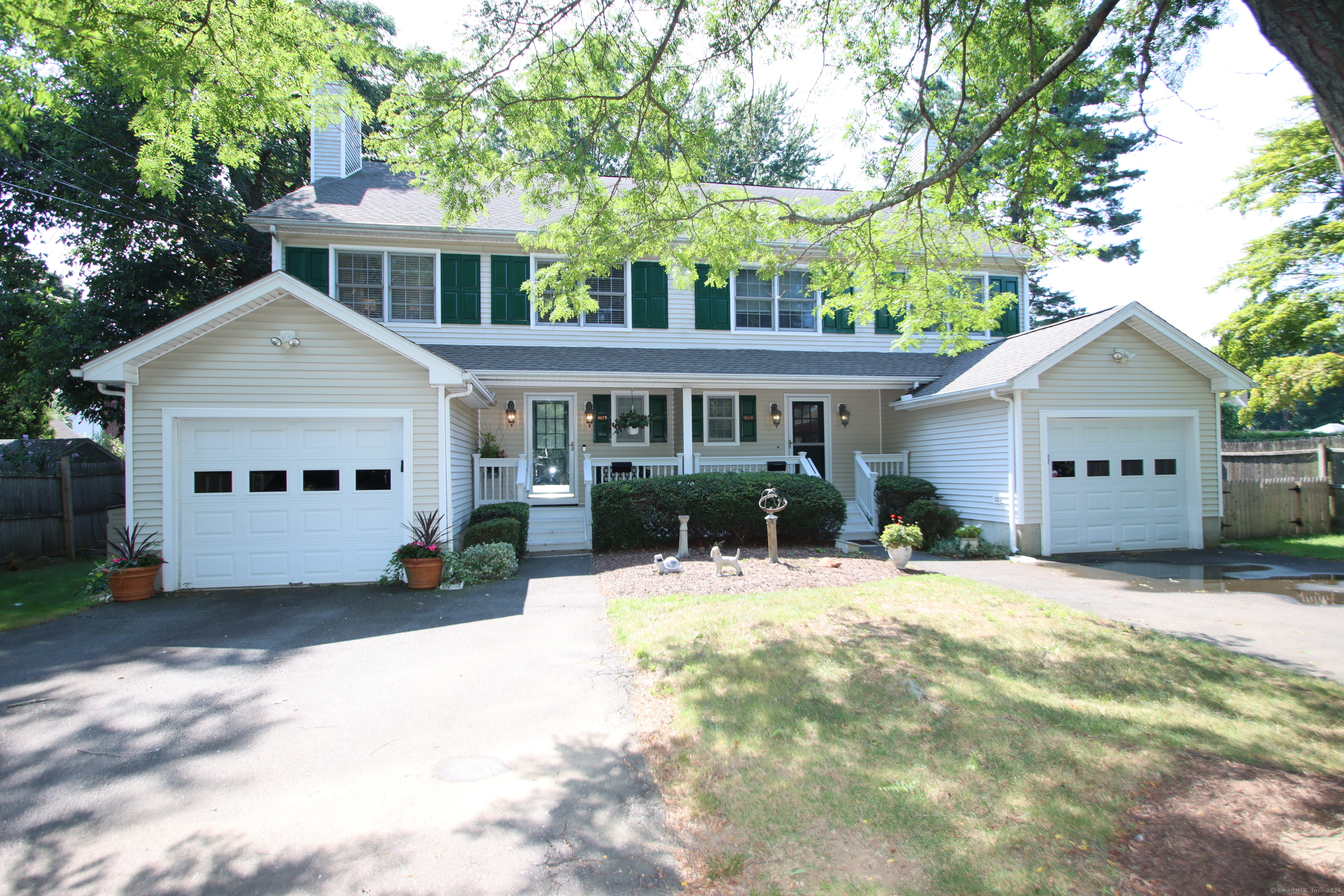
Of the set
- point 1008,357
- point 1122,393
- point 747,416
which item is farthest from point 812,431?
point 1122,393

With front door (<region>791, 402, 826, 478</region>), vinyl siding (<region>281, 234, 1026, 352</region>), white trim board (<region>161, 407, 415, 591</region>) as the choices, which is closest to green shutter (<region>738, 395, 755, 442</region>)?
front door (<region>791, 402, 826, 478</region>)

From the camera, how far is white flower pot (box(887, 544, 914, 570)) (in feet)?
29.1

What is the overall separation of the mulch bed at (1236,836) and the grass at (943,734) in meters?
0.11

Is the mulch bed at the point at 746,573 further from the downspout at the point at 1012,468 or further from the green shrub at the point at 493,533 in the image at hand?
the downspout at the point at 1012,468

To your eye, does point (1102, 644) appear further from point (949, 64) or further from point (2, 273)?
point (2, 273)

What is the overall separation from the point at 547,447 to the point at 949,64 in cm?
958

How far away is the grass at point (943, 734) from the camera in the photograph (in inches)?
106

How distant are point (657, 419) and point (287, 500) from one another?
7.10m

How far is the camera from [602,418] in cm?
1315

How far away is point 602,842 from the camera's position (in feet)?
9.32

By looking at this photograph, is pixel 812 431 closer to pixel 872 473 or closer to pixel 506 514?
pixel 872 473

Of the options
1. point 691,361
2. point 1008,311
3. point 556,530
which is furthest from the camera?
point 1008,311

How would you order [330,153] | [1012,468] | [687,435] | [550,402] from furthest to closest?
[330,153] → [550,402] → [687,435] → [1012,468]

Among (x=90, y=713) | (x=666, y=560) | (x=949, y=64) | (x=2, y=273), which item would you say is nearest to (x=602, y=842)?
(x=90, y=713)
